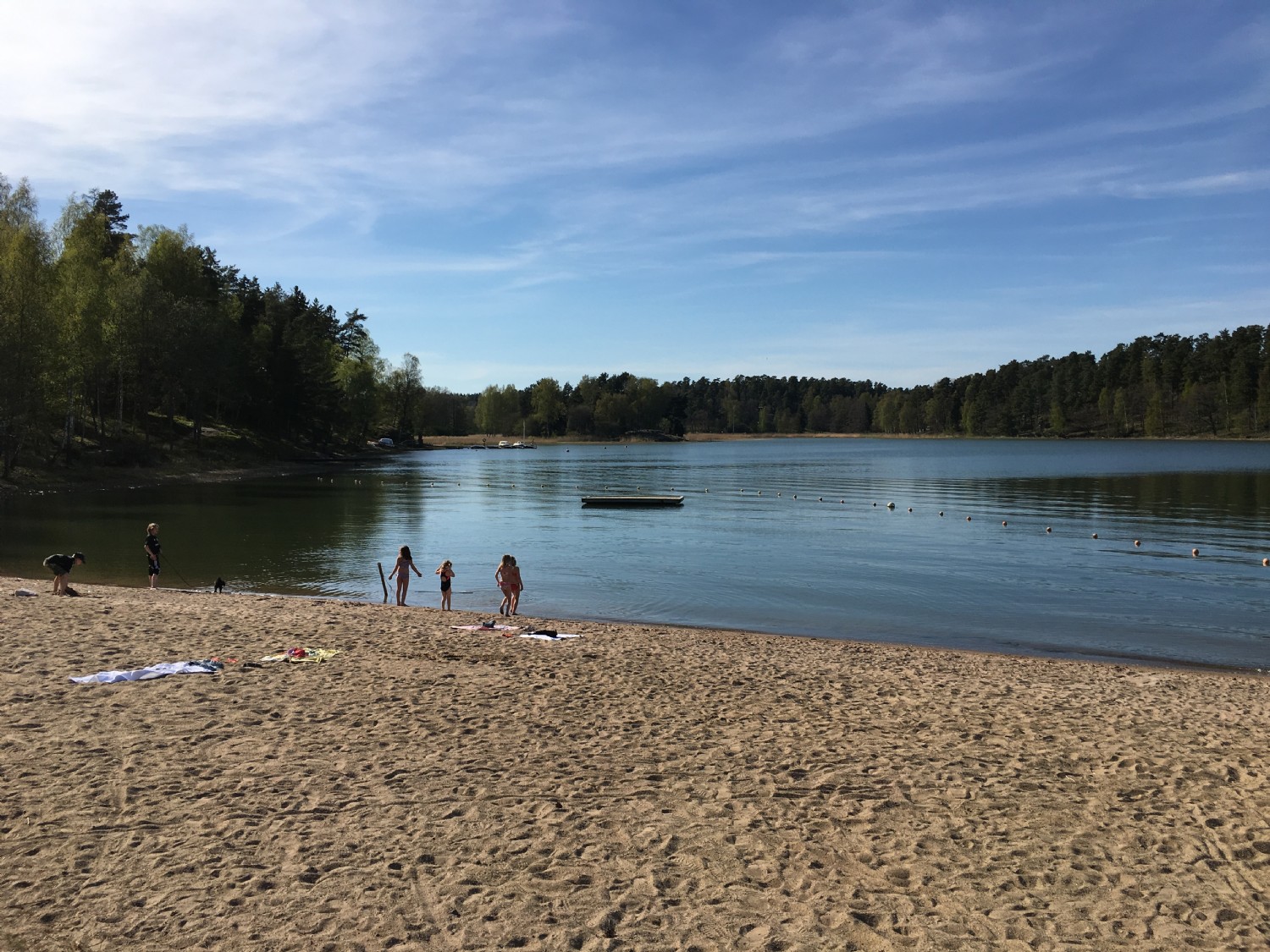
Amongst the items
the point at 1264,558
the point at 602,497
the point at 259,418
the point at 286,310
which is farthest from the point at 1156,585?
the point at 286,310

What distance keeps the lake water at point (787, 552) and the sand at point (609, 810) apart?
10134 mm

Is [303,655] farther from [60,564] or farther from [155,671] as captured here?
[60,564]

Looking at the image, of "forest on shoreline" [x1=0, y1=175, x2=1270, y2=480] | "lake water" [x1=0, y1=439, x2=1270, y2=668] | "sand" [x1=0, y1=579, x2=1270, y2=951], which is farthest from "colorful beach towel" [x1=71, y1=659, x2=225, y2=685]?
"forest on shoreline" [x1=0, y1=175, x2=1270, y2=480]

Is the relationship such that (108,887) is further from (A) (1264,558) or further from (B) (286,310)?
(B) (286,310)

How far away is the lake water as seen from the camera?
23594 mm

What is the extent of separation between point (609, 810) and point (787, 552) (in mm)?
30196

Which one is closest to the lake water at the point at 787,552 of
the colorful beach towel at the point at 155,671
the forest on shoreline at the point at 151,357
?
the forest on shoreline at the point at 151,357

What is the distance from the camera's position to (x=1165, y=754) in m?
10.3

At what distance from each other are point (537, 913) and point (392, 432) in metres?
158

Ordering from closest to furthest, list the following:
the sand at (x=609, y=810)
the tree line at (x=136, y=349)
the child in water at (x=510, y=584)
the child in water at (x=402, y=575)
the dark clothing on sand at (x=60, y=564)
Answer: the sand at (x=609, y=810)
the dark clothing on sand at (x=60, y=564)
the child in water at (x=510, y=584)
the child in water at (x=402, y=575)
the tree line at (x=136, y=349)

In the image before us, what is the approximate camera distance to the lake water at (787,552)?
2359cm

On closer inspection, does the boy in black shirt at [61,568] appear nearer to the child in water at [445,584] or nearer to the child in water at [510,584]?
the child in water at [445,584]

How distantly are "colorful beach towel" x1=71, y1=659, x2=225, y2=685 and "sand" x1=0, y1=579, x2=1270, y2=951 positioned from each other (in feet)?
1.08

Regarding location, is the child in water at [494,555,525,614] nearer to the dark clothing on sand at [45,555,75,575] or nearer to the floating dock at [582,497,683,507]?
the dark clothing on sand at [45,555,75,575]
